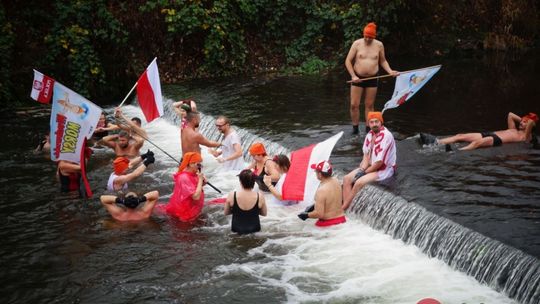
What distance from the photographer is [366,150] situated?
32.9 ft

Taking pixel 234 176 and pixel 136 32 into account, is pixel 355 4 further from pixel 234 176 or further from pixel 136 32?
pixel 234 176

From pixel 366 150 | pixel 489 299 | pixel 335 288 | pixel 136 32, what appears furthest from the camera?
pixel 136 32

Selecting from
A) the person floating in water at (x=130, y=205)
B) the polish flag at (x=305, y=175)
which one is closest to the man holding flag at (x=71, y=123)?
the person floating in water at (x=130, y=205)

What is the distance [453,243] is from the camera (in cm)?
797

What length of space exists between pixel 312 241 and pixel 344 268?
98cm

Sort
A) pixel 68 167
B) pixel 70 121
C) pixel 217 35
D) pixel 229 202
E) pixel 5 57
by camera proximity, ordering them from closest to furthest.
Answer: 1. pixel 229 202
2. pixel 70 121
3. pixel 68 167
4. pixel 5 57
5. pixel 217 35

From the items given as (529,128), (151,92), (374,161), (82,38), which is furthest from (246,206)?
(82,38)

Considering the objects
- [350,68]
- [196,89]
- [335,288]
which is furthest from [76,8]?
[335,288]

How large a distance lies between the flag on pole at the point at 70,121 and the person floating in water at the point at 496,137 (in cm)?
597

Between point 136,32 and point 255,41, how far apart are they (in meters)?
4.42

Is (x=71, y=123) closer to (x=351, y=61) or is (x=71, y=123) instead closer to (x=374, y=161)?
(x=374, y=161)

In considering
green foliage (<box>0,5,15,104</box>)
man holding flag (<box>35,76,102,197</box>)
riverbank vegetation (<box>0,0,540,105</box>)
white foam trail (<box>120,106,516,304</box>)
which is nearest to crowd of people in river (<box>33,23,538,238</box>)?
white foam trail (<box>120,106,516,304</box>)

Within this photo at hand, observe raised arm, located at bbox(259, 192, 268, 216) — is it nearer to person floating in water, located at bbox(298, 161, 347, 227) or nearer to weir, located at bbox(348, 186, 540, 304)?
person floating in water, located at bbox(298, 161, 347, 227)

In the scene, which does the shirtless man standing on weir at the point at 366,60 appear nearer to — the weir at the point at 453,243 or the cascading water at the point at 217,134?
the cascading water at the point at 217,134
